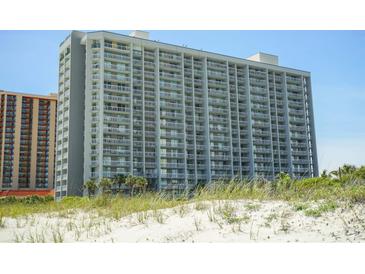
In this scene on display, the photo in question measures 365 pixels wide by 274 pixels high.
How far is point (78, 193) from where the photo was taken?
4859cm

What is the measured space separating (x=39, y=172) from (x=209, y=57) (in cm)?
3891

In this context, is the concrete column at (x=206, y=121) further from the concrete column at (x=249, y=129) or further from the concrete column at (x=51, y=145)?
the concrete column at (x=51, y=145)

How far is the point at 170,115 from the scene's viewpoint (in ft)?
177

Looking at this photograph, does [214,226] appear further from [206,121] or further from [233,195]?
[206,121]

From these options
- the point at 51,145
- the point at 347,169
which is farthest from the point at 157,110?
the point at 347,169

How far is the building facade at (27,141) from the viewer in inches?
2847

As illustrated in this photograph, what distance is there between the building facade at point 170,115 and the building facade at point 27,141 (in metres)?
23.8
